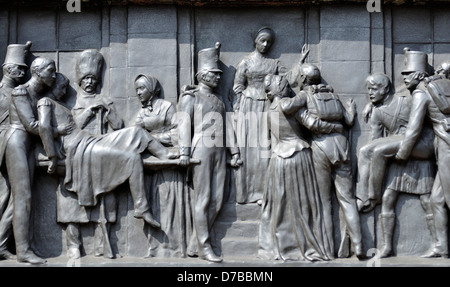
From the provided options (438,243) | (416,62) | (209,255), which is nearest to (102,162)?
(209,255)

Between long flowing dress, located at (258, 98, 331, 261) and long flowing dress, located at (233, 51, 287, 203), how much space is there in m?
0.20

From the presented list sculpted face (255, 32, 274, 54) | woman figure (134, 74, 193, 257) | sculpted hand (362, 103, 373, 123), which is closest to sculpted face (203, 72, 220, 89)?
woman figure (134, 74, 193, 257)

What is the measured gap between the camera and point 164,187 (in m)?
9.82

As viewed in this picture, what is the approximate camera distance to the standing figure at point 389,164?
31.9 feet

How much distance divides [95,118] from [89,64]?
0.70m

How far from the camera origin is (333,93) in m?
9.95

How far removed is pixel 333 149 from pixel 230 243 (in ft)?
5.74

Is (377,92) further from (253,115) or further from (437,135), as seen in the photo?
(253,115)

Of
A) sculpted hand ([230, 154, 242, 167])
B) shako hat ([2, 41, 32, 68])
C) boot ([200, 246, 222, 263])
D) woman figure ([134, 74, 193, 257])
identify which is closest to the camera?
boot ([200, 246, 222, 263])

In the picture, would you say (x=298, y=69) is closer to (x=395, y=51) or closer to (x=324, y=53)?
(x=324, y=53)

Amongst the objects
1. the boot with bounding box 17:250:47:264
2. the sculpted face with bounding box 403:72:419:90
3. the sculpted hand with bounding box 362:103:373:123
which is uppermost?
the sculpted face with bounding box 403:72:419:90

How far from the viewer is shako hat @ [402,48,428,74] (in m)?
9.87

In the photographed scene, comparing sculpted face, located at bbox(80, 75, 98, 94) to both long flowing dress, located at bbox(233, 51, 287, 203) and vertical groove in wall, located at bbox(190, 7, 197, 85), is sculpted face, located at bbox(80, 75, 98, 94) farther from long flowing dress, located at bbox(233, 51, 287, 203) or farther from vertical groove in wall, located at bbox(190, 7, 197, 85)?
long flowing dress, located at bbox(233, 51, 287, 203)

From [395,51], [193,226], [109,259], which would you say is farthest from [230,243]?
[395,51]
